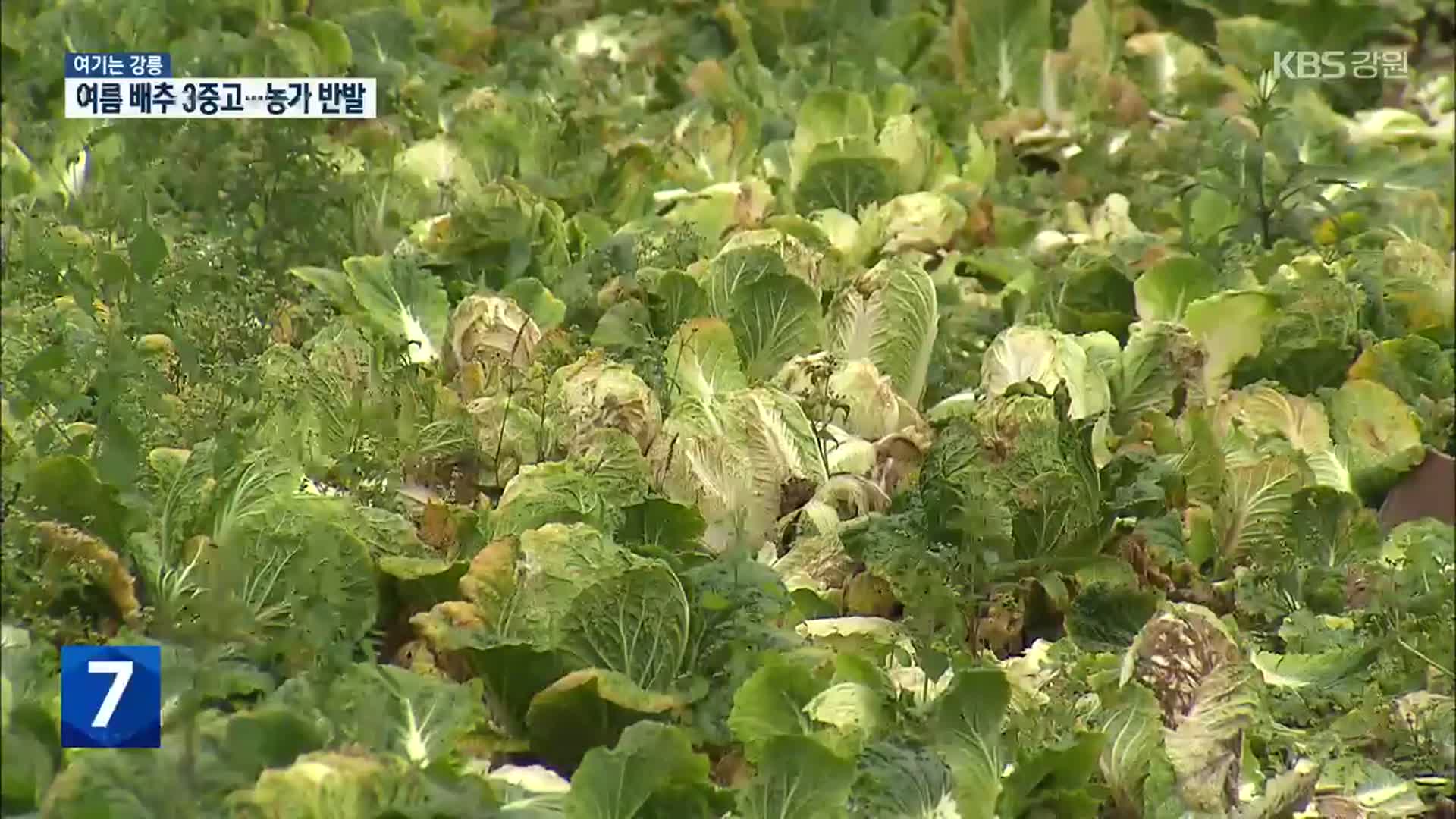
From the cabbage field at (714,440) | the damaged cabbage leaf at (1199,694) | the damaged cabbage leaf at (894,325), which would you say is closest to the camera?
the cabbage field at (714,440)

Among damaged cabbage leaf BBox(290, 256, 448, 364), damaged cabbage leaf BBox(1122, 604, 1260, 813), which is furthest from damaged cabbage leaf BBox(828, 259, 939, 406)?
damaged cabbage leaf BBox(1122, 604, 1260, 813)

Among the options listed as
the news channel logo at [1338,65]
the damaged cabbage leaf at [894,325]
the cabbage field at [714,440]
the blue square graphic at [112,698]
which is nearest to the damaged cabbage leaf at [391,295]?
the cabbage field at [714,440]

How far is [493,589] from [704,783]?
Result: 20.1 inches

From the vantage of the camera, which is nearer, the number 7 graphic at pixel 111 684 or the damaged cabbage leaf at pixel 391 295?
the number 7 graphic at pixel 111 684

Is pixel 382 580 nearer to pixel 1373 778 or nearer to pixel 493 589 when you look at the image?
pixel 493 589

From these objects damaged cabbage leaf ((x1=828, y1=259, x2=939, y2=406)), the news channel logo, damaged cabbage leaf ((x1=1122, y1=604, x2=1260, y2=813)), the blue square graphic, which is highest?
the news channel logo

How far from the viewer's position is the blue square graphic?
2453mm

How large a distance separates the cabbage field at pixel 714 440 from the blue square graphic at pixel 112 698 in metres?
0.02

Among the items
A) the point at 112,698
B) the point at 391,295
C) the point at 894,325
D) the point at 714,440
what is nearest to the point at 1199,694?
A: the point at 714,440

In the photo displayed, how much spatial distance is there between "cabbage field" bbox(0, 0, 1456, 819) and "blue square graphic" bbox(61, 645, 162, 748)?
20 mm

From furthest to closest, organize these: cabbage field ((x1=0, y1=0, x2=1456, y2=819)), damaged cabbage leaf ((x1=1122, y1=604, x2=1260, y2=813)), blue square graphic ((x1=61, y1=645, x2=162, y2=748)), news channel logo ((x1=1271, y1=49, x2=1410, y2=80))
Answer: news channel logo ((x1=1271, y1=49, x2=1410, y2=80)), damaged cabbage leaf ((x1=1122, y1=604, x2=1260, y2=813)), cabbage field ((x1=0, y1=0, x2=1456, y2=819)), blue square graphic ((x1=61, y1=645, x2=162, y2=748))

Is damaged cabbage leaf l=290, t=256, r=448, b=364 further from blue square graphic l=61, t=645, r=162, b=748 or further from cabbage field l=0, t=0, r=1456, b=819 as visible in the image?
blue square graphic l=61, t=645, r=162, b=748

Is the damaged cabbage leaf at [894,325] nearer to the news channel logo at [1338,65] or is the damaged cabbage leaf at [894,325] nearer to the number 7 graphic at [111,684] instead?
the number 7 graphic at [111,684]

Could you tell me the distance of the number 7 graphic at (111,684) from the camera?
2490 mm
